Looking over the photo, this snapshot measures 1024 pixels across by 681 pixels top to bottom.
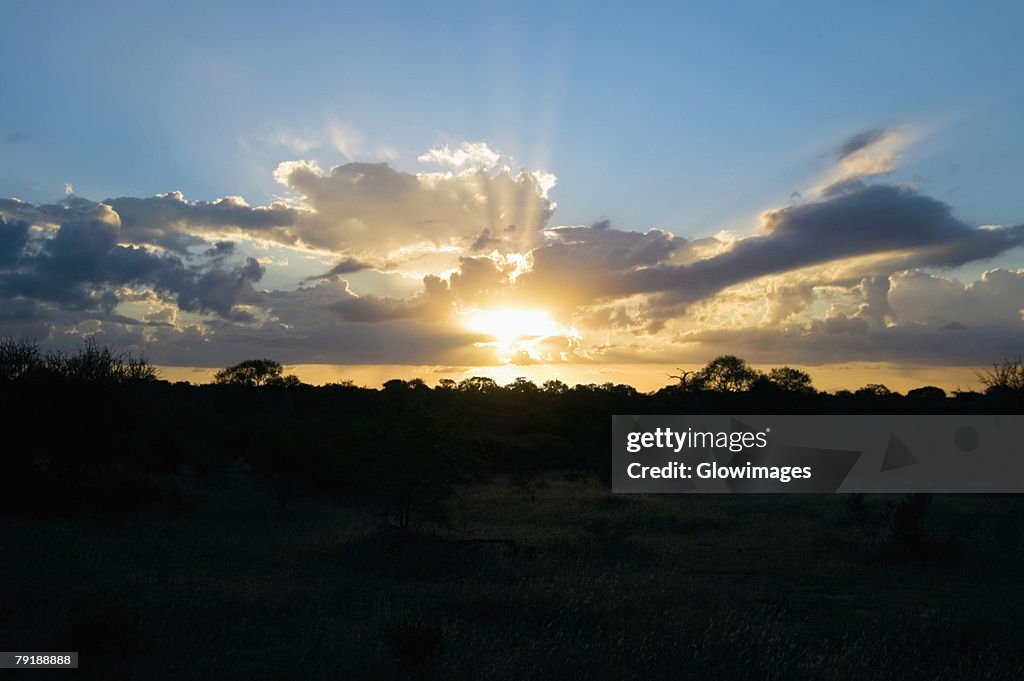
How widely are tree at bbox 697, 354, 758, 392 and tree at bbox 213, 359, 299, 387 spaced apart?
65084 millimetres

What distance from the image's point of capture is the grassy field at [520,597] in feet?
32.2

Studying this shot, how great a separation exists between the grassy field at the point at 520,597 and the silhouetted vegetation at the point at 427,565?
69mm

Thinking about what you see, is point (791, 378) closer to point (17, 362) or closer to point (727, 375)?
point (727, 375)

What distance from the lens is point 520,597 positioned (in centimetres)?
1348

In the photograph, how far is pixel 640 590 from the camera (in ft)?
48.2

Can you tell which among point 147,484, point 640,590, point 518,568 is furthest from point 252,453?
point 640,590

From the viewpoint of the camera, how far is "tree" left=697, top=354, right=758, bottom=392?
64.5m

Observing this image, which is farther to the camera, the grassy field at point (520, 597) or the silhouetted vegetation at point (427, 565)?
the silhouetted vegetation at point (427, 565)

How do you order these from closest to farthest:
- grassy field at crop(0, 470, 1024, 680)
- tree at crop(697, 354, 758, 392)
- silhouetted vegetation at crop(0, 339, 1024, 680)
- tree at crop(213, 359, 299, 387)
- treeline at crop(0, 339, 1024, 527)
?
grassy field at crop(0, 470, 1024, 680) → silhouetted vegetation at crop(0, 339, 1024, 680) → treeline at crop(0, 339, 1024, 527) → tree at crop(697, 354, 758, 392) → tree at crop(213, 359, 299, 387)

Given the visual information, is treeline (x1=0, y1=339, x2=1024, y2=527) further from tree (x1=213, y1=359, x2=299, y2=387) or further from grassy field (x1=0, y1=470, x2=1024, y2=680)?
tree (x1=213, y1=359, x2=299, y2=387)

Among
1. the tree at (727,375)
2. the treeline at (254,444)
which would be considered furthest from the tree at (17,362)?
the tree at (727,375)

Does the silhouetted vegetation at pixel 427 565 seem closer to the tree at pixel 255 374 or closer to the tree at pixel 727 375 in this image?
the tree at pixel 727 375

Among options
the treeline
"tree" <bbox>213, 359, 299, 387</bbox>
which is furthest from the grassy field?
"tree" <bbox>213, 359, 299, 387</bbox>

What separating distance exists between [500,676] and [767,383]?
5811cm
